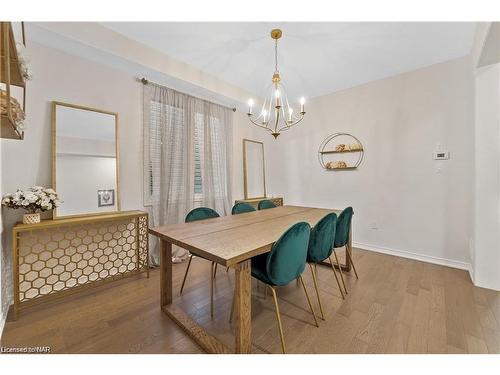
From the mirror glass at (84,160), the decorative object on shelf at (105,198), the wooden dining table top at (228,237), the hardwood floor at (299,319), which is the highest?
the mirror glass at (84,160)

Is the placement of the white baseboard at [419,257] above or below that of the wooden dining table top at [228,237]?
below

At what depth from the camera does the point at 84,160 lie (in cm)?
227

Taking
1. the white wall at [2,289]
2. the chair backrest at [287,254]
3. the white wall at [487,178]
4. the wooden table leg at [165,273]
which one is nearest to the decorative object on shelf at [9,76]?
the white wall at [2,289]

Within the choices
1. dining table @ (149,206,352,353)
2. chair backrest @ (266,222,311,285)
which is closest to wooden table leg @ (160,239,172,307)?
dining table @ (149,206,352,353)

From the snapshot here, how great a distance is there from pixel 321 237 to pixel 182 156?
223 centimetres

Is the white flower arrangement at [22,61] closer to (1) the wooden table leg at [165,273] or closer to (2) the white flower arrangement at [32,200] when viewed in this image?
(2) the white flower arrangement at [32,200]

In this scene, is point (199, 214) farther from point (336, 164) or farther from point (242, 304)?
point (336, 164)

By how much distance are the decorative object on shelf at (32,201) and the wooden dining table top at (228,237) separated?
3.39 feet

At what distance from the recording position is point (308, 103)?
3.93m

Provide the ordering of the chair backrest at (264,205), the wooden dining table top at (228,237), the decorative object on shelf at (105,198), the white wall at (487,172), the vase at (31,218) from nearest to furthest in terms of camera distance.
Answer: the wooden dining table top at (228,237)
the vase at (31,218)
the white wall at (487,172)
the decorative object on shelf at (105,198)
the chair backrest at (264,205)

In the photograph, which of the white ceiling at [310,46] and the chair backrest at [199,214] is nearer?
the white ceiling at [310,46]

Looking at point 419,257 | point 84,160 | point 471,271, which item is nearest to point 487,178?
point 471,271

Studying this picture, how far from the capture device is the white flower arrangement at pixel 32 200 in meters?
1.70

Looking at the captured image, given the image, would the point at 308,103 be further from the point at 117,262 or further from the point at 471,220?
the point at 117,262
